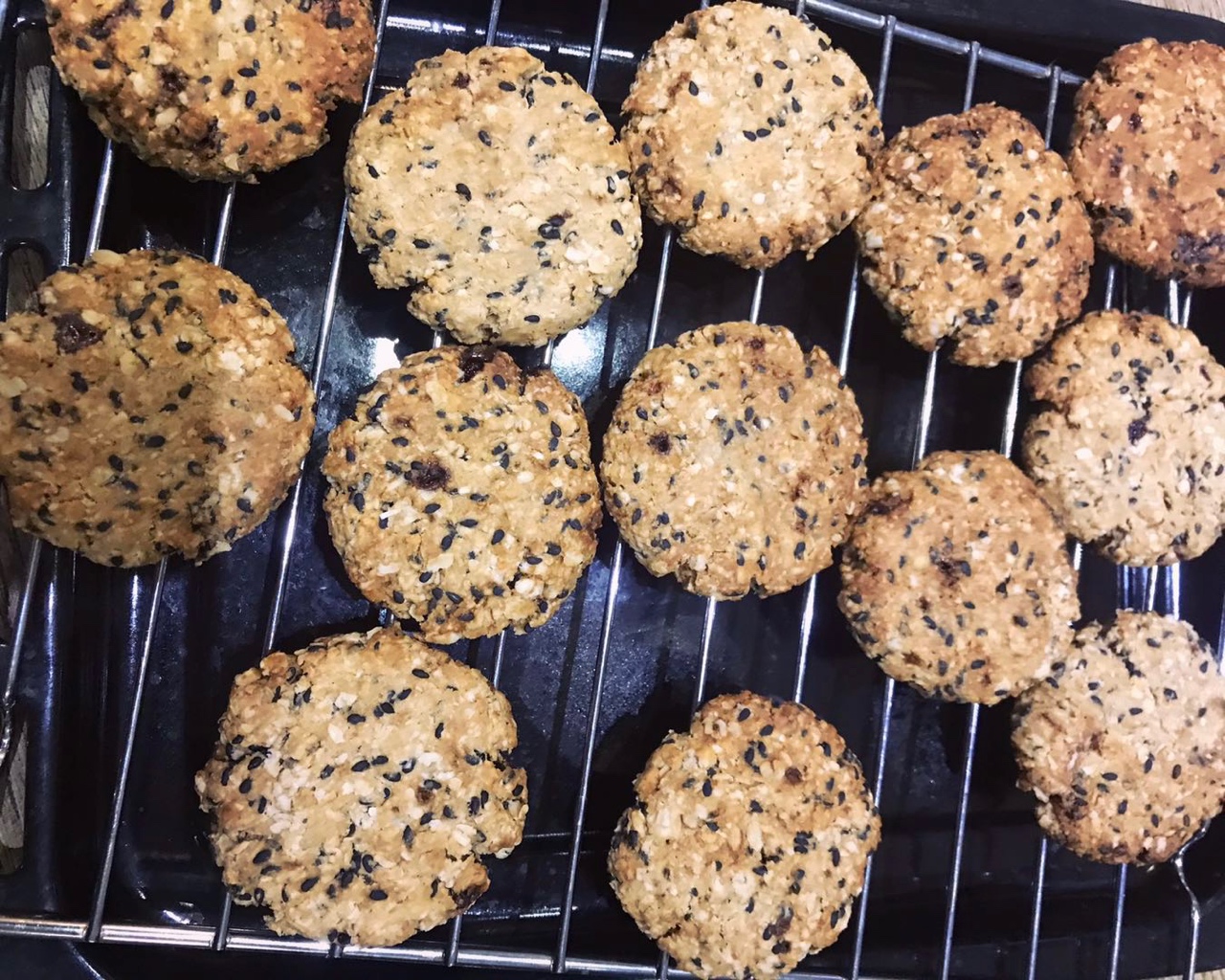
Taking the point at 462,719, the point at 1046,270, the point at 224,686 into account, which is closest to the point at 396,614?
the point at 462,719

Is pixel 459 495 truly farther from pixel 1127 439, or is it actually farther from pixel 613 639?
pixel 1127 439

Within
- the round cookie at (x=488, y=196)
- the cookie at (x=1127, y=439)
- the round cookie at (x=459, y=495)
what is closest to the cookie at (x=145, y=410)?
the round cookie at (x=459, y=495)

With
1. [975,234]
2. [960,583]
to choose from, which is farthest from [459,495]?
[975,234]

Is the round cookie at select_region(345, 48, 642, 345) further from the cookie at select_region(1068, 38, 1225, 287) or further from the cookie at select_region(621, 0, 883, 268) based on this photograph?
the cookie at select_region(1068, 38, 1225, 287)

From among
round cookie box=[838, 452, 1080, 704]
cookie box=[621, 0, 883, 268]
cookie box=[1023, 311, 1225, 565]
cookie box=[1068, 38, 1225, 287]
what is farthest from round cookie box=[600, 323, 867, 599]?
cookie box=[1068, 38, 1225, 287]

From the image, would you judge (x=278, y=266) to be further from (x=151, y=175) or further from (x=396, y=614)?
(x=396, y=614)

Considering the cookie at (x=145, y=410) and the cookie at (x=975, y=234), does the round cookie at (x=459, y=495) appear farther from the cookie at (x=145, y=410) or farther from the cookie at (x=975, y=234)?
the cookie at (x=975, y=234)
